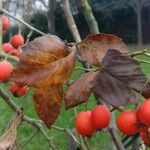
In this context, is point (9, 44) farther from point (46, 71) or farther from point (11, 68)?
point (46, 71)

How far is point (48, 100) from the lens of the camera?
666 millimetres

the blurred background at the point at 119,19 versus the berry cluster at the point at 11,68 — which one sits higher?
the berry cluster at the point at 11,68

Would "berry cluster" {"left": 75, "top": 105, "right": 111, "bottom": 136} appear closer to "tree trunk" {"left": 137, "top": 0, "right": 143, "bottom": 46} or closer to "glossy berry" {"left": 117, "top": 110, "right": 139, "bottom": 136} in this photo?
A: "glossy berry" {"left": 117, "top": 110, "right": 139, "bottom": 136}

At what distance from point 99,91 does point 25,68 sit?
0.33ft

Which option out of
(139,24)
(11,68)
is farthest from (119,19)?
(11,68)

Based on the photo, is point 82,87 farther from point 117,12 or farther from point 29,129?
point 117,12

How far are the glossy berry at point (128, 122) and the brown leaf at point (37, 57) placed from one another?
117mm

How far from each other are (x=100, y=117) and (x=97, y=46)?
0.09 meters

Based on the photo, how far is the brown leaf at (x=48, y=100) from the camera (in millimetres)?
656

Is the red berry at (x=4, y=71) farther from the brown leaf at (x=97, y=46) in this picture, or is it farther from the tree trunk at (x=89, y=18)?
the tree trunk at (x=89, y=18)

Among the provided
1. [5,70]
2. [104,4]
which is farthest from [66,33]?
[5,70]

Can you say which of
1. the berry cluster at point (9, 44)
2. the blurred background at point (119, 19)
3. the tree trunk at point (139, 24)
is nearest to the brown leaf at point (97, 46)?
the berry cluster at point (9, 44)

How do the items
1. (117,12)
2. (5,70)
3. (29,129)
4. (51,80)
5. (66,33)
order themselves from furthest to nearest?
1. (117,12)
2. (66,33)
3. (29,129)
4. (5,70)
5. (51,80)

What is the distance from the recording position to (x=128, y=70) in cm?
67
